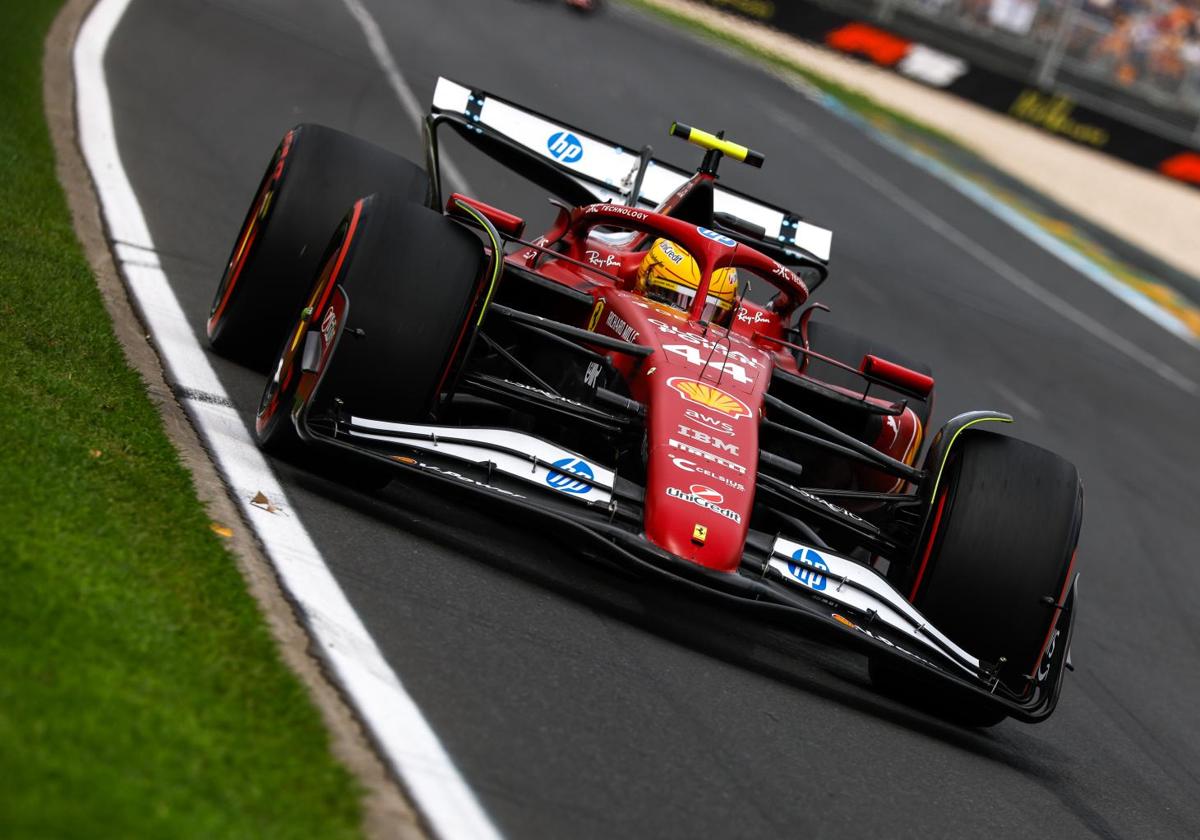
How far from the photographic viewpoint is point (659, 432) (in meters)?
6.57

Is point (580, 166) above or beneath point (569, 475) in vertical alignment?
above

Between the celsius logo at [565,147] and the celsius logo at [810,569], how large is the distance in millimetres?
4063

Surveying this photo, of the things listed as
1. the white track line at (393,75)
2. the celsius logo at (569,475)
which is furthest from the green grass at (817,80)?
the celsius logo at (569,475)

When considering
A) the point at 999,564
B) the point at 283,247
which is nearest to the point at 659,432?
the point at 999,564

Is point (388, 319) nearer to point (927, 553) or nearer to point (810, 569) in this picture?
point (810, 569)

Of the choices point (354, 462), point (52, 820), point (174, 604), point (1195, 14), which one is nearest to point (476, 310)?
point (354, 462)

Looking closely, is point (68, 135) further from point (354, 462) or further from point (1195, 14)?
point (1195, 14)

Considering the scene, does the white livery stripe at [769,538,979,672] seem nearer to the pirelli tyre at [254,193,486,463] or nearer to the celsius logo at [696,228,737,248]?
the pirelli tyre at [254,193,486,463]

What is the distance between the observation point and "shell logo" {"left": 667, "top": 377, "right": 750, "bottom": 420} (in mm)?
6859

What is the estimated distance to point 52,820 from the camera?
3.39 meters


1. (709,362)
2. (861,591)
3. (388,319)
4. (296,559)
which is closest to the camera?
(296,559)

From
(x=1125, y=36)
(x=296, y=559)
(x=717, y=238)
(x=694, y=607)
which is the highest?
(x=1125, y=36)

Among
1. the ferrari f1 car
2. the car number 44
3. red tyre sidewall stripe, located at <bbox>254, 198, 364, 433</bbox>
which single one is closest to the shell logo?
the ferrari f1 car

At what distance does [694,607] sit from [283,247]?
2.54 m
